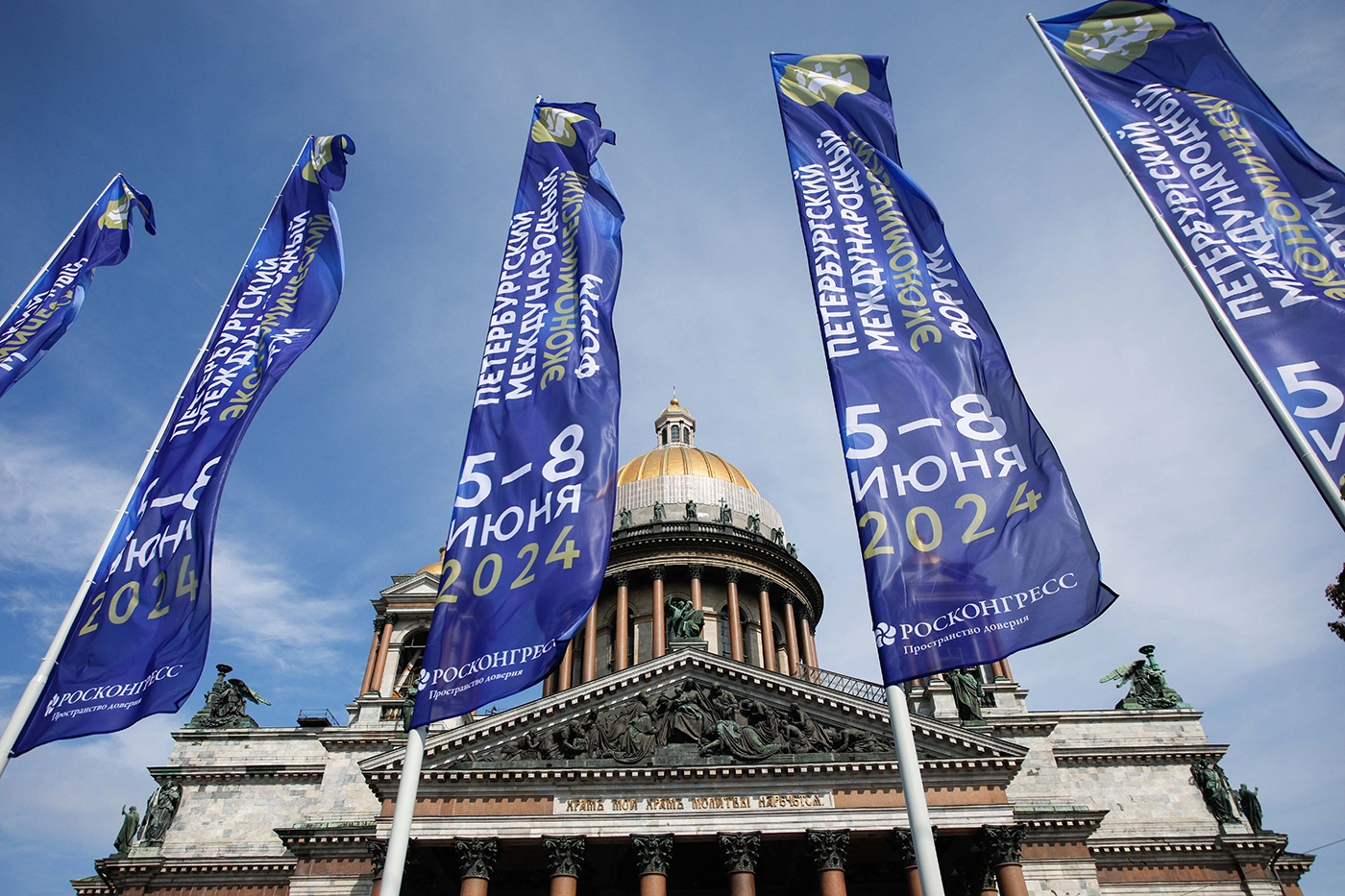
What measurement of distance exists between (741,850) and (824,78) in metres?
21.6

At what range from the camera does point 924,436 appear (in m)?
10.9

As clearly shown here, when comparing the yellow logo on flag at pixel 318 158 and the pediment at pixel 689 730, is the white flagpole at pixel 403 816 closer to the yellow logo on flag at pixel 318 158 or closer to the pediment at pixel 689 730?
the yellow logo on flag at pixel 318 158

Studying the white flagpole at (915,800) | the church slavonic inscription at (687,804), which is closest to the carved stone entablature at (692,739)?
the church slavonic inscription at (687,804)

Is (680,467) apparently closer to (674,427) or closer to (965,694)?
(674,427)

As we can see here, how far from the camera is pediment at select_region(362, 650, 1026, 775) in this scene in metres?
28.0

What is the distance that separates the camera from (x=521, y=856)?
28.8 m

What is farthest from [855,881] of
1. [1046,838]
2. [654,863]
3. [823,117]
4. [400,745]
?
[823,117]

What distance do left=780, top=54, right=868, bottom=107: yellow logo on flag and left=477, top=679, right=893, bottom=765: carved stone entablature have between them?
20220mm

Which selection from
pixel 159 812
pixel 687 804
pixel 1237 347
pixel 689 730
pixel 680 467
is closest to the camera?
pixel 1237 347

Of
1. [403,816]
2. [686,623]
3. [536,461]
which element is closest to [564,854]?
[686,623]

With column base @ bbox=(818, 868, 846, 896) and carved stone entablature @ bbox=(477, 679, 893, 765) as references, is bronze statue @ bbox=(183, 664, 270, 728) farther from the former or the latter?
column base @ bbox=(818, 868, 846, 896)

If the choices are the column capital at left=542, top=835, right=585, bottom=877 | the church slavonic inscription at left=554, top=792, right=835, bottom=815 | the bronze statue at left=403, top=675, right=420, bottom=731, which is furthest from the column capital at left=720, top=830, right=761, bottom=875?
the bronze statue at left=403, top=675, right=420, bottom=731

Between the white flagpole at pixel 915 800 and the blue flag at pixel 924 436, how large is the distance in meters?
0.43

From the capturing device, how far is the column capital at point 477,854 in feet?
86.9
